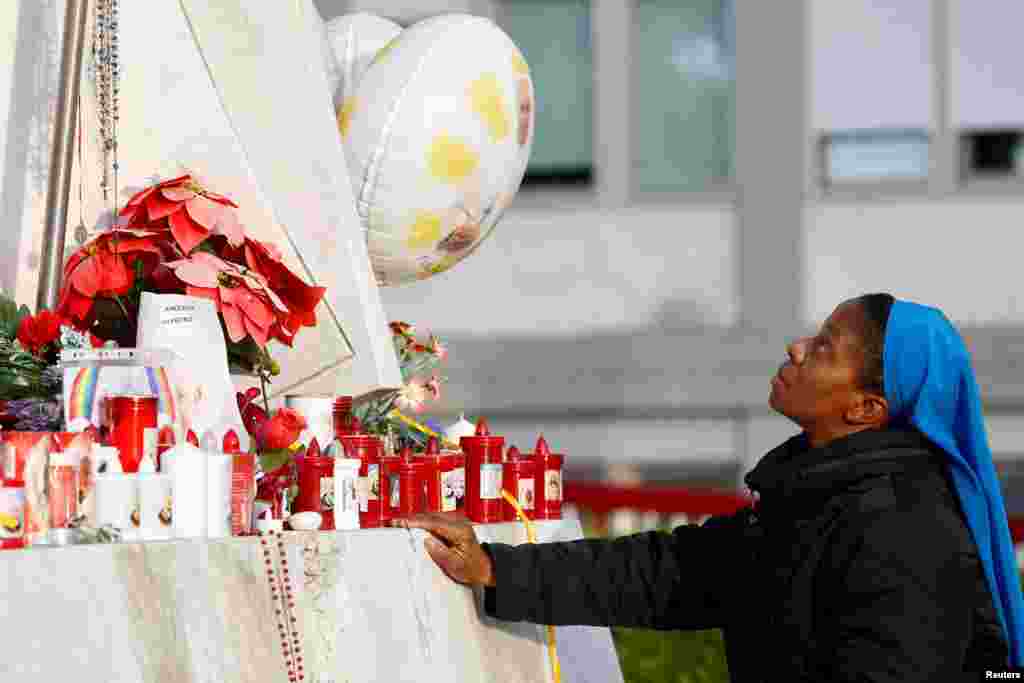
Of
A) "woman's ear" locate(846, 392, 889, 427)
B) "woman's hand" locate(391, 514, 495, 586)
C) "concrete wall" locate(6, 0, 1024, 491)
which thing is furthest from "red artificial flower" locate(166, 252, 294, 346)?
"concrete wall" locate(6, 0, 1024, 491)

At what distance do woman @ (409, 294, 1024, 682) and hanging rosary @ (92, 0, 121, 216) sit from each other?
104 centimetres

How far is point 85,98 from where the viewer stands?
12.8 feet

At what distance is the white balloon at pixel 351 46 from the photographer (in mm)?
4352

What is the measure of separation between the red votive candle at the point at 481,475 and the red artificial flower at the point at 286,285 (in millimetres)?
413

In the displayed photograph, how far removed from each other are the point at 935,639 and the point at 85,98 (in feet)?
6.78

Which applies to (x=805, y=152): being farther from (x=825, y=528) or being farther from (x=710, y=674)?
(x=825, y=528)

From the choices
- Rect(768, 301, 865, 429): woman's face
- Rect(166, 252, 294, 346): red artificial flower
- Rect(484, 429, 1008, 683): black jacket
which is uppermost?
Rect(166, 252, 294, 346): red artificial flower

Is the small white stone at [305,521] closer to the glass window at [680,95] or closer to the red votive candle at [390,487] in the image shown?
the red votive candle at [390,487]

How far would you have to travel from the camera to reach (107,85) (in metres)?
3.87

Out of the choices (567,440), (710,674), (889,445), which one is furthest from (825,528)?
(567,440)

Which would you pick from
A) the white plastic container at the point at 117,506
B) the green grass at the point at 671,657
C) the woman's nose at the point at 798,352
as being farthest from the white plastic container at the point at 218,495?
the green grass at the point at 671,657

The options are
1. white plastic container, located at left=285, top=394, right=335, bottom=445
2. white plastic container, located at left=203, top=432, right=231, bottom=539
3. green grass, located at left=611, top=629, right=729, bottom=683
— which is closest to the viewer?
white plastic container, located at left=203, top=432, right=231, bottom=539

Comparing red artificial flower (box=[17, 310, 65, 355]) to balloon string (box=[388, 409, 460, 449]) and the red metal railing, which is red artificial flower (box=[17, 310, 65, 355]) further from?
the red metal railing

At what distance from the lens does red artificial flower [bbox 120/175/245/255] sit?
11.3 ft
